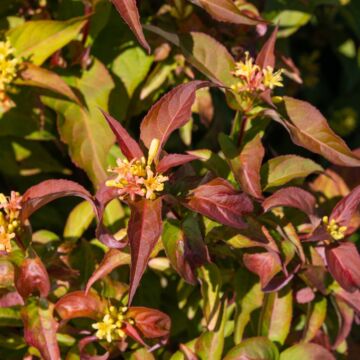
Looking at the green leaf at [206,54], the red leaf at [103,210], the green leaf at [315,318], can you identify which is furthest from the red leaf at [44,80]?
the green leaf at [315,318]

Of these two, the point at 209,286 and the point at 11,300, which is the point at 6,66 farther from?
the point at 209,286

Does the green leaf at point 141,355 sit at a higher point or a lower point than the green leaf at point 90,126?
lower

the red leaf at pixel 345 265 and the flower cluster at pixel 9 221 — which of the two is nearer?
the flower cluster at pixel 9 221

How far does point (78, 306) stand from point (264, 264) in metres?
0.37

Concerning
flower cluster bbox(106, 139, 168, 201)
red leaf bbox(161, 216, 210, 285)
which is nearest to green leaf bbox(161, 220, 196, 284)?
red leaf bbox(161, 216, 210, 285)

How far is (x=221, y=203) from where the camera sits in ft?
3.75

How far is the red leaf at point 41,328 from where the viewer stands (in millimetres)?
1234

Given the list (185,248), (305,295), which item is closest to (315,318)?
(305,295)

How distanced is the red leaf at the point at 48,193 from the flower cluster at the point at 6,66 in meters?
0.29

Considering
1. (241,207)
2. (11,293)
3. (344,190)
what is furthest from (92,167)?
(344,190)

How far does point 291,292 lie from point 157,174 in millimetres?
471

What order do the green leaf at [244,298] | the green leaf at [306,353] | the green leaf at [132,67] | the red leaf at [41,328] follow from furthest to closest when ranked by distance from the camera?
the green leaf at [132,67] → the green leaf at [244,298] → the green leaf at [306,353] → the red leaf at [41,328]

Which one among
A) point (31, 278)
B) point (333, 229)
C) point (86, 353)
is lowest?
point (86, 353)

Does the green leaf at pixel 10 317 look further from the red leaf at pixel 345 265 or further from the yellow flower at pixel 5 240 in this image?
the red leaf at pixel 345 265
